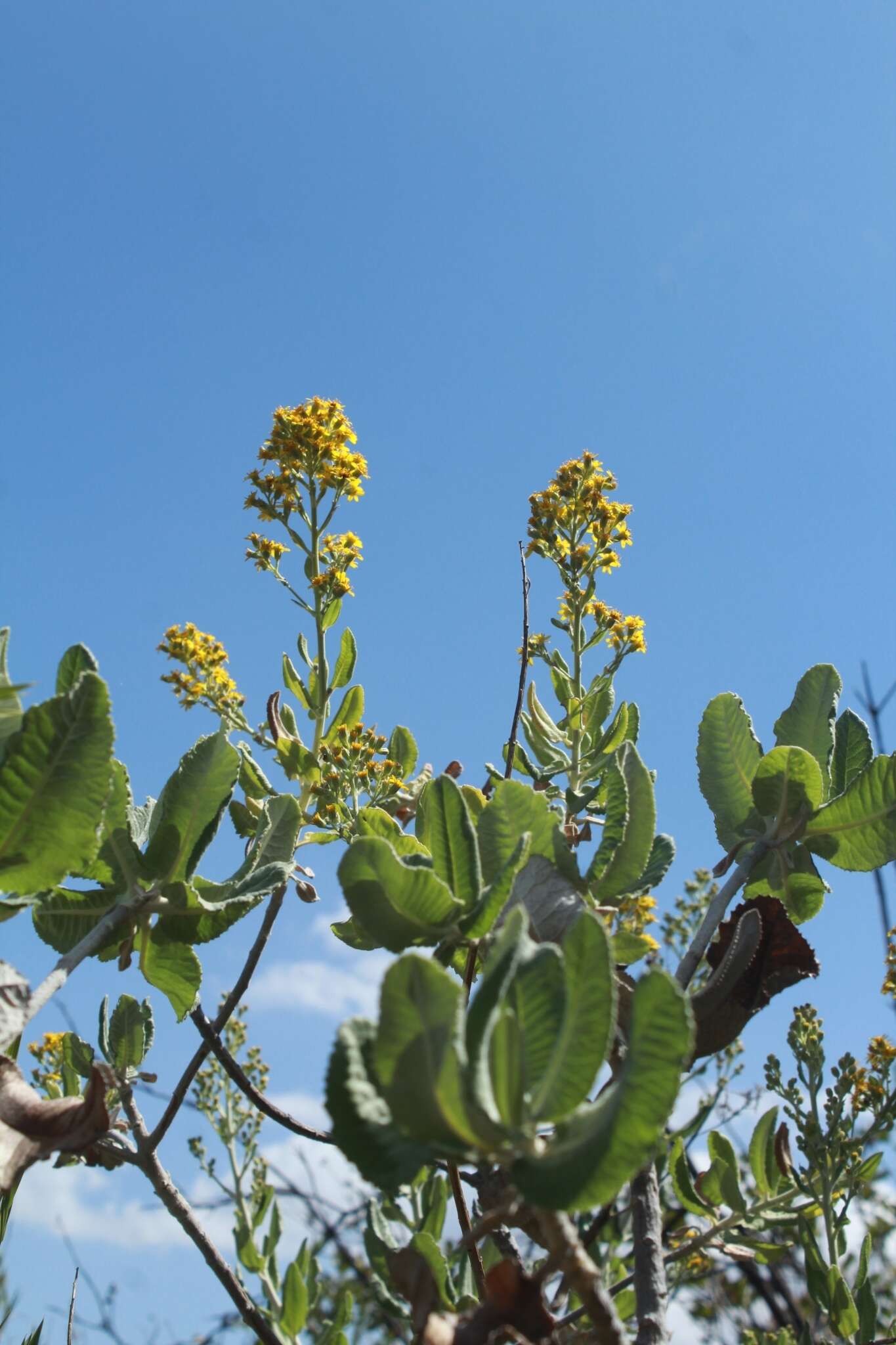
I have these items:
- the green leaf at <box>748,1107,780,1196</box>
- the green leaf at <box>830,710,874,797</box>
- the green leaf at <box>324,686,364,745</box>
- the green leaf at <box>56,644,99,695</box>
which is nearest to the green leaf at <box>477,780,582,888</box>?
the green leaf at <box>56,644,99,695</box>

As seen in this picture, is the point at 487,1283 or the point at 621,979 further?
the point at 621,979

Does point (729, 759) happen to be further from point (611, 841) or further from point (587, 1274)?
point (587, 1274)

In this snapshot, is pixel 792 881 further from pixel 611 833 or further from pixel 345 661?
pixel 345 661

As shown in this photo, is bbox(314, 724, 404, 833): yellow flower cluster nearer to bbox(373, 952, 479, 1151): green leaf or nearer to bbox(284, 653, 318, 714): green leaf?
bbox(284, 653, 318, 714): green leaf

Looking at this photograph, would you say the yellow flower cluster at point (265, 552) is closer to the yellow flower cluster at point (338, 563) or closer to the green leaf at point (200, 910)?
the yellow flower cluster at point (338, 563)

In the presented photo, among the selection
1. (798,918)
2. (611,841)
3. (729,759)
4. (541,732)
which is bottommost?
(611,841)

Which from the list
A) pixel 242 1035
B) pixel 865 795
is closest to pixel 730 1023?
pixel 865 795

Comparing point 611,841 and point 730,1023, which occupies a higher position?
point 611,841

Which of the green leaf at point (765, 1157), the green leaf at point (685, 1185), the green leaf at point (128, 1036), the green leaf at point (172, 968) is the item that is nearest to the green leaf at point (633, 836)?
→ the green leaf at point (172, 968)

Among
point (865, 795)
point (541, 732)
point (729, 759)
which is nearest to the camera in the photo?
point (865, 795)

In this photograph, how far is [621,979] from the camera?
1.43m

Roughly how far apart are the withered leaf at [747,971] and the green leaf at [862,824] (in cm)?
26

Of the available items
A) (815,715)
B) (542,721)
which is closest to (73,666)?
(815,715)

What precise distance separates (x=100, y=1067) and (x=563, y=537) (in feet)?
8.73
